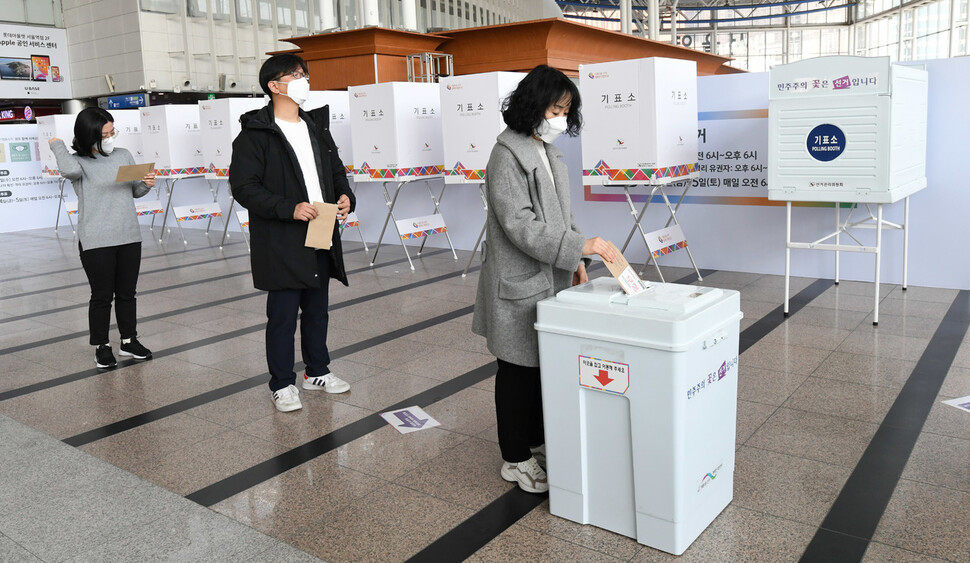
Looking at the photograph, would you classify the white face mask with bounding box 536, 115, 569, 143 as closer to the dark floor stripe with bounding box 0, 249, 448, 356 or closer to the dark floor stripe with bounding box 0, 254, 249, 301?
the dark floor stripe with bounding box 0, 249, 448, 356

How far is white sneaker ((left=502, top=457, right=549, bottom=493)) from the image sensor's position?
2.46 metres

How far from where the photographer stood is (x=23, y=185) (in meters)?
11.1

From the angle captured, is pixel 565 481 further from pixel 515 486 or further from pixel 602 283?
pixel 602 283

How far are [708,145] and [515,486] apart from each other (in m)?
4.06

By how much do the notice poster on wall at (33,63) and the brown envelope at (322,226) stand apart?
47.4 ft

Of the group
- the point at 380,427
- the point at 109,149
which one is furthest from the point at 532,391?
the point at 109,149

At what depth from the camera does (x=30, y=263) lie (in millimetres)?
8078

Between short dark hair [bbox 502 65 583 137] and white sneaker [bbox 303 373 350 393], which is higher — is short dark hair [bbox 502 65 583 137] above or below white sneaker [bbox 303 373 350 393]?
above

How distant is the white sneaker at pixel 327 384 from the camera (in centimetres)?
359

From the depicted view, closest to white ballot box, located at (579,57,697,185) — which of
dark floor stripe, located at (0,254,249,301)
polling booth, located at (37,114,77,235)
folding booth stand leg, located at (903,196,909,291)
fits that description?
folding booth stand leg, located at (903,196,909,291)

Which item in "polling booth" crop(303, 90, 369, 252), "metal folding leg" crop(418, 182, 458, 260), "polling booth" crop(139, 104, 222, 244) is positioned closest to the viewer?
"metal folding leg" crop(418, 182, 458, 260)

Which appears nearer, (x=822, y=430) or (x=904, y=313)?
(x=822, y=430)

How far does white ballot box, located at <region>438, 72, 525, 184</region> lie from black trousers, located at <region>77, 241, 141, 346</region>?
2633 millimetres

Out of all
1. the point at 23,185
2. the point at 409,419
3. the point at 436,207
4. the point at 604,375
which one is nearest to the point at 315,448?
the point at 409,419
